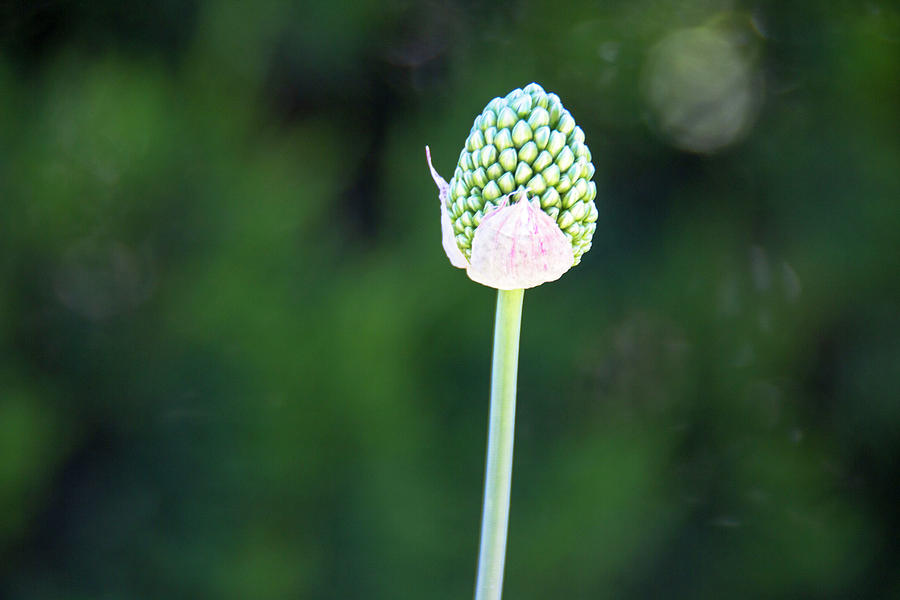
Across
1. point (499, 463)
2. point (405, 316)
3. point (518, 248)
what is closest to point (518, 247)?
point (518, 248)

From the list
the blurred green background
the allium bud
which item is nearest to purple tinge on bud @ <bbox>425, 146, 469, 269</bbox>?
the allium bud

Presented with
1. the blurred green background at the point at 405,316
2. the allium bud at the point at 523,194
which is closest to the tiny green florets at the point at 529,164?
the allium bud at the point at 523,194

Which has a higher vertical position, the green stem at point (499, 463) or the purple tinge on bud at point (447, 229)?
the purple tinge on bud at point (447, 229)

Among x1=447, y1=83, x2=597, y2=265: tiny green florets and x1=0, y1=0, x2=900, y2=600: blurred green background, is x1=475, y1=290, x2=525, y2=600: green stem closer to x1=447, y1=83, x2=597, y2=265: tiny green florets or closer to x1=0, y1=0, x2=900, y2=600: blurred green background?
x1=447, y1=83, x2=597, y2=265: tiny green florets

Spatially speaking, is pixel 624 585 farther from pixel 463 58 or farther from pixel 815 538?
pixel 463 58

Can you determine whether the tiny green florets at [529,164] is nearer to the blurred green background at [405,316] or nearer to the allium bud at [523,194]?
the allium bud at [523,194]

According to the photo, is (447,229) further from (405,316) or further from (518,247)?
(405,316)
